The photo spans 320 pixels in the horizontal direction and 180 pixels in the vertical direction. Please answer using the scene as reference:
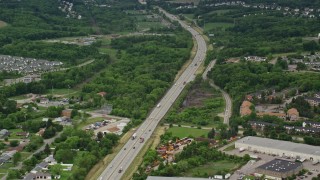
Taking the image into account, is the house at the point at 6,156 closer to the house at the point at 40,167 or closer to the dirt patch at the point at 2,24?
the house at the point at 40,167

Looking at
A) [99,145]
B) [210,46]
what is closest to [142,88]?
[99,145]

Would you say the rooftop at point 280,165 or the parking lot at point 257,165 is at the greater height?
the rooftop at point 280,165

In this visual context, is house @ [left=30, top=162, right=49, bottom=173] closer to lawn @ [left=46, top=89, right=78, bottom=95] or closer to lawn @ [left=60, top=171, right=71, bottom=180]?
lawn @ [left=60, top=171, right=71, bottom=180]

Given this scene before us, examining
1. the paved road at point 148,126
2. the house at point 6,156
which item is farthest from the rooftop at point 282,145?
the house at point 6,156

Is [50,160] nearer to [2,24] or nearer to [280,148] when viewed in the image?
[280,148]

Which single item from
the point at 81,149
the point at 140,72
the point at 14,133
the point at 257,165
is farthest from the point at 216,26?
the point at 257,165

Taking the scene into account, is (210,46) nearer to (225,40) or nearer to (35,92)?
(225,40)
